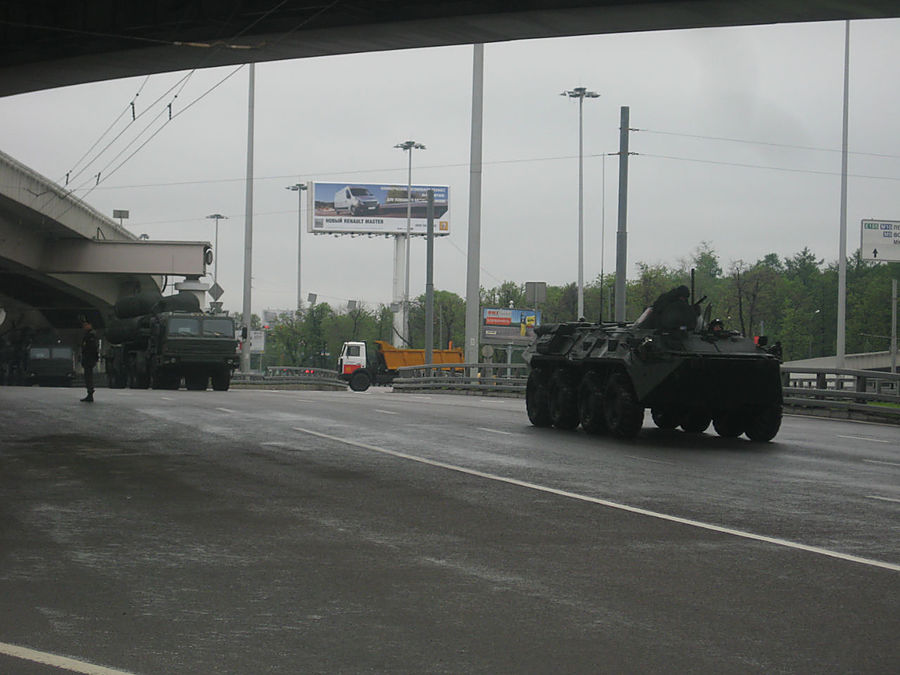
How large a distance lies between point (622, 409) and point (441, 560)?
10.7m

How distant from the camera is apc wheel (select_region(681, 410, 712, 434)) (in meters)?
20.7

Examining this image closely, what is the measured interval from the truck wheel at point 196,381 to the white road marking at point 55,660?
34886mm

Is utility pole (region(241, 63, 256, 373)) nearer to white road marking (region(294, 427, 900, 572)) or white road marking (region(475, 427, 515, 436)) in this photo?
white road marking (region(475, 427, 515, 436))

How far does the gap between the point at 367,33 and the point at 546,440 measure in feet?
22.4

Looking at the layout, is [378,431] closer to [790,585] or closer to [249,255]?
[790,585]

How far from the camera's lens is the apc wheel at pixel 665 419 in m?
21.0

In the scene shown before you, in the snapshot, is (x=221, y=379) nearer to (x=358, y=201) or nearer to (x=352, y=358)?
(x=352, y=358)

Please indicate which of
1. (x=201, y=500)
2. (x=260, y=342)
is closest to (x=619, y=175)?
(x=201, y=500)

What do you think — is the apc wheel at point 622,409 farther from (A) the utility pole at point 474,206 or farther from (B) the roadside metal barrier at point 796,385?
(A) the utility pole at point 474,206

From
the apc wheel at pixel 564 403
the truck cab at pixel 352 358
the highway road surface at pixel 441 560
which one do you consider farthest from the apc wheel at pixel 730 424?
the truck cab at pixel 352 358

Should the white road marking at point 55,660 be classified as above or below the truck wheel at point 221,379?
below

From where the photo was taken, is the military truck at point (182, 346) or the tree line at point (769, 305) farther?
the tree line at point (769, 305)

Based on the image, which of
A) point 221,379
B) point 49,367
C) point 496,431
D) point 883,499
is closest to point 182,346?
point 221,379

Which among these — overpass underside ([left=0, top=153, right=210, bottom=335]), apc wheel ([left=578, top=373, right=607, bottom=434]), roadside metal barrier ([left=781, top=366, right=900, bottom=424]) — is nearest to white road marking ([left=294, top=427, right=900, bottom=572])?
apc wheel ([left=578, top=373, right=607, bottom=434])
